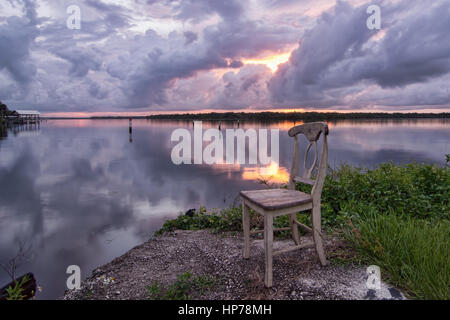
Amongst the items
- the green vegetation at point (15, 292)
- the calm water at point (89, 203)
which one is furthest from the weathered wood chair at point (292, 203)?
the calm water at point (89, 203)

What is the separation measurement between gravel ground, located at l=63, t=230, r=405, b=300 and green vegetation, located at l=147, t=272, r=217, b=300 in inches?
2.0

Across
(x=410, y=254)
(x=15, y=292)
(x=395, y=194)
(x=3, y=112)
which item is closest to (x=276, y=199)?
(x=410, y=254)

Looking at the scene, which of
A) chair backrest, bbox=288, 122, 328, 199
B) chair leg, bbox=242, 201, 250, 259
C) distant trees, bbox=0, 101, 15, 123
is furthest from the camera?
distant trees, bbox=0, 101, 15, 123

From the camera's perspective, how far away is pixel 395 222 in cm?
295

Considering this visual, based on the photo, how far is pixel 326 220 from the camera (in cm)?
402

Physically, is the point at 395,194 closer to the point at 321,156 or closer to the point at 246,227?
the point at 321,156

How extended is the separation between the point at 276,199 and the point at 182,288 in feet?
3.97

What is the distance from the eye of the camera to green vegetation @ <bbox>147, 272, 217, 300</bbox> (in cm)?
238

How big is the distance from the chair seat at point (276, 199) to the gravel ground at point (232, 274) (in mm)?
706

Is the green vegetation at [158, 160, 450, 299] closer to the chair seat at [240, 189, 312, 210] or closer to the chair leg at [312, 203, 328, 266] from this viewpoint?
the chair leg at [312, 203, 328, 266]

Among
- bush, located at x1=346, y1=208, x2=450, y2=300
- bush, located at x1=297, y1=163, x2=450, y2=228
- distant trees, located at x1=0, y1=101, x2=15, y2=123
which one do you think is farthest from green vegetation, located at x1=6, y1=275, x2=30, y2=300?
distant trees, located at x1=0, y1=101, x2=15, y2=123
